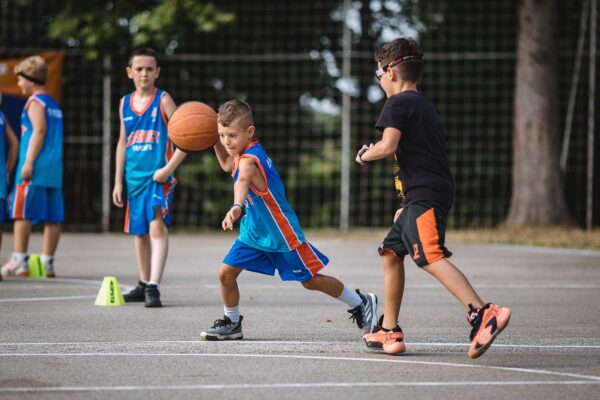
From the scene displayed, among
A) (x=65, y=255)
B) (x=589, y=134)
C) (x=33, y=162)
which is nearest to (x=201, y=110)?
(x=33, y=162)

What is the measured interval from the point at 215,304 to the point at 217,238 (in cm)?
1005

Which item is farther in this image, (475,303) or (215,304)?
(215,304)

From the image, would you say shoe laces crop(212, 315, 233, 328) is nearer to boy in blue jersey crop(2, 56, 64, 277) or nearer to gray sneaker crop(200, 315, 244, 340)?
gray sneaker crop(200, 315, 244, 340)

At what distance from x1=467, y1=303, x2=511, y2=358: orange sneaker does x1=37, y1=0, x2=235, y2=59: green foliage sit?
569 inches

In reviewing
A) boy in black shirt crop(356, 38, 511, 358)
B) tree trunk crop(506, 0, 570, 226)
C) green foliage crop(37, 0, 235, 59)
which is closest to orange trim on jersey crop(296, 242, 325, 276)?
boy in black shirt crop(356, 38, 511, 358)

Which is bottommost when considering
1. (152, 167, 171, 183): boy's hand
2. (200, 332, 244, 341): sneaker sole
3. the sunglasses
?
(200, 332, 244, 341): sneaker sole

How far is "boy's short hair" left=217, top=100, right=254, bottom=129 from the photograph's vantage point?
716 centimetres

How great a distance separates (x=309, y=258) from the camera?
7.29 meters

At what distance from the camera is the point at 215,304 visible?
945 cm

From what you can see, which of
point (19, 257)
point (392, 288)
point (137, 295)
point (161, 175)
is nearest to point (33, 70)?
point (19, 257)

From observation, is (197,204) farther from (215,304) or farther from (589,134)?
(215,304)

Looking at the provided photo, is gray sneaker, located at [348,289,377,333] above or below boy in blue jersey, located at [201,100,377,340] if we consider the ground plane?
below

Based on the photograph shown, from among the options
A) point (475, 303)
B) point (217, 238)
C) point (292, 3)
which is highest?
point (292, 3)

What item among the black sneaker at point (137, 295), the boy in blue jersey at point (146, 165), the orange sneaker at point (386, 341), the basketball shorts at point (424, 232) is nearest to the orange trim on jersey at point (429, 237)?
the basketball shorts at point (424, 232)
